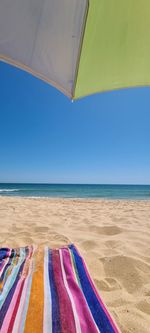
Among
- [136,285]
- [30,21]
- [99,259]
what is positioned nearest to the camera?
[30,21]

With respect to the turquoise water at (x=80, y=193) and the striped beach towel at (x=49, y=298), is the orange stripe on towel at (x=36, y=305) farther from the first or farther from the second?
the turquoise water at (x=80, y=193)

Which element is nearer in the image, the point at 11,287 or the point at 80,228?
the point at 11,287

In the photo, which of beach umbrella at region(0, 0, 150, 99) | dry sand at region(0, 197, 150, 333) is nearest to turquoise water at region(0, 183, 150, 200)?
dry sand at region(0, 197, 150, 333)

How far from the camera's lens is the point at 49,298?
1.31 metres

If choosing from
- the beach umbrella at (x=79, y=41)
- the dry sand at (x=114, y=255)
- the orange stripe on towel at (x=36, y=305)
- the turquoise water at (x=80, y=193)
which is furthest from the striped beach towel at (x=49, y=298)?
the turquoise water at (x=80, y=193)

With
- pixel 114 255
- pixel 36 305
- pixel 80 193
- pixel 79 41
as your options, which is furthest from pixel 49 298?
pixel 80 193

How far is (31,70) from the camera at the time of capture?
151 cm

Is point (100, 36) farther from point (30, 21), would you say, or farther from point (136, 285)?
point (136, 285)

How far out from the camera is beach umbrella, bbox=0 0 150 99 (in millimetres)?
1217

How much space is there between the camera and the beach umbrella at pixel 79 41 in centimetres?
122

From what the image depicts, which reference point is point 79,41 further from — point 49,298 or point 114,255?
point 114,255

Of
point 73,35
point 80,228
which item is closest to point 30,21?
point 73,35

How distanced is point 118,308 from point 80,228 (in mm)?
2173

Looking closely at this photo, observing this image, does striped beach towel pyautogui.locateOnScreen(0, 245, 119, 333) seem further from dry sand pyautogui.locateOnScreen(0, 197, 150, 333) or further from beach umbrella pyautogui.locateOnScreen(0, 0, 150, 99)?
beach umbrella pyautogui.locateOnScreen(0, 0, 150, 99)
